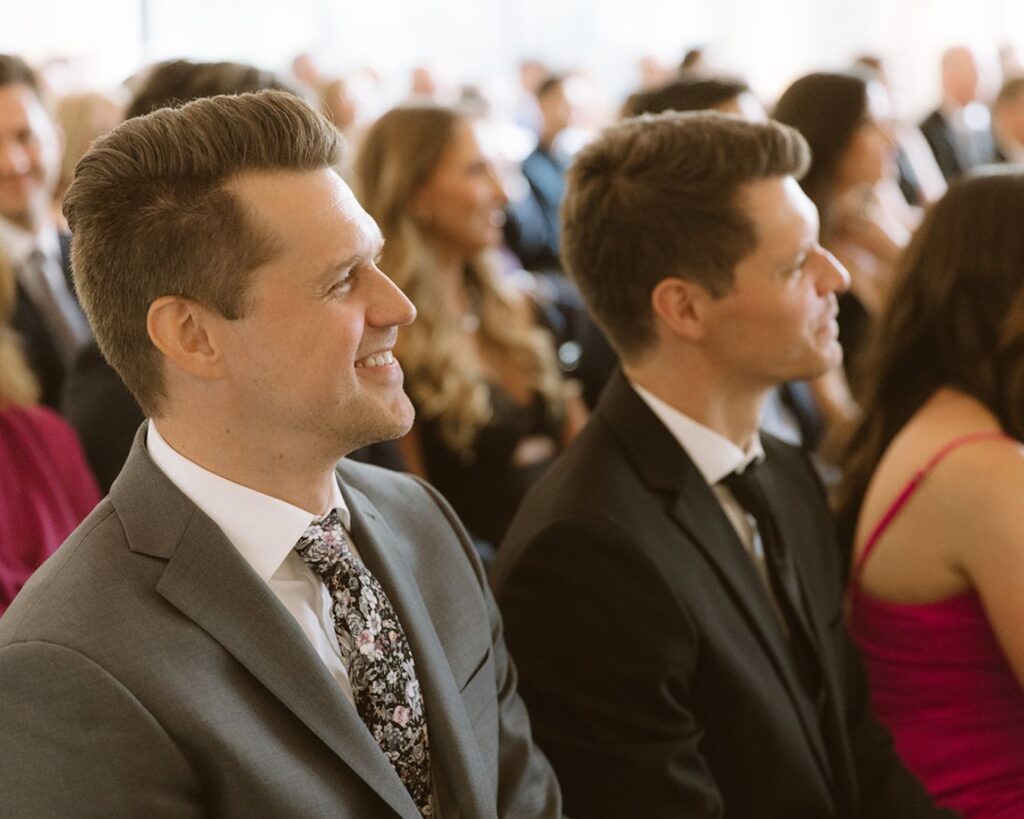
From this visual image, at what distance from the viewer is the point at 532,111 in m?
10.4

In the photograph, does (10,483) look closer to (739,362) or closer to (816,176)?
(739,362)

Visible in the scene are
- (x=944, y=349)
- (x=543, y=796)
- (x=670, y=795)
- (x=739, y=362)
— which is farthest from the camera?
(x=944, y=349)

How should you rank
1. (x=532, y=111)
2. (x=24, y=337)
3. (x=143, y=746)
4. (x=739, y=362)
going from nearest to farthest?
(x=143, y=746) → (x=739, y=362) → (x=24, y=337) → (x=532, y=111)

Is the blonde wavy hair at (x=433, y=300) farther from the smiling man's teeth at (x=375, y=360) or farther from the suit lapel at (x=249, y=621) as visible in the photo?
the suit lapel at (x=249, y=621)

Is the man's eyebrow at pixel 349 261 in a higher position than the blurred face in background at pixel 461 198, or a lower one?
higher

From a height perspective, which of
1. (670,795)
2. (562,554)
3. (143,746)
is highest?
(143,746)

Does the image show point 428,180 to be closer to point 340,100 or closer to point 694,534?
point 694,534

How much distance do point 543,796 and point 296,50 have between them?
32.8ft

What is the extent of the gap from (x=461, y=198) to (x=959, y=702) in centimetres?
168

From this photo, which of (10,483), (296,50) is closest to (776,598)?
(10,483)

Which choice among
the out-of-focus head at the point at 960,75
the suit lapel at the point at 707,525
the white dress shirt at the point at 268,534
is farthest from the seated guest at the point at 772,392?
the out-of-focus head at the point at 960,75

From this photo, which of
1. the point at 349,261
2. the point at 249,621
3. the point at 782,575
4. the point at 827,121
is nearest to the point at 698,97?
the point at 827,121

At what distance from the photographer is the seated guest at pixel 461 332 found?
9.45 ft

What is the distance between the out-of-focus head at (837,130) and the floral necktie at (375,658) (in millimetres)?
2415
